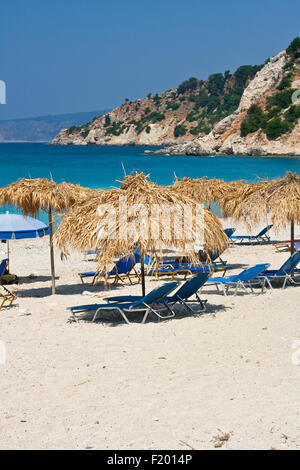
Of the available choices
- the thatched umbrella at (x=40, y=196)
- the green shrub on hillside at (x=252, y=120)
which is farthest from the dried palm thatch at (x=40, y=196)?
the green shrub on hillside at (x=252, y=120)

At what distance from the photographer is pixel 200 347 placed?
5.94m

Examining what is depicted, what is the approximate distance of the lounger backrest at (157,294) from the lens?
698 centimetres

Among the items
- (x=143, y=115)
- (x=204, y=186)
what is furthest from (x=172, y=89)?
(x=204, y=186)

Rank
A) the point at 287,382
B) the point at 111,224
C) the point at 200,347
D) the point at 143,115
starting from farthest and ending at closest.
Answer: the point at 143,115
the point at 111,224
the point at 200,347
the point at 287,382

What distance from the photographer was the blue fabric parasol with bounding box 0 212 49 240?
9.60 metres

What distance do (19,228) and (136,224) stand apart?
340 cm

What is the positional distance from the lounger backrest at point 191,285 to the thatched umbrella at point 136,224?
342 mm

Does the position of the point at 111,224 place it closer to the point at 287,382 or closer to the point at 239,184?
the point at 287,382

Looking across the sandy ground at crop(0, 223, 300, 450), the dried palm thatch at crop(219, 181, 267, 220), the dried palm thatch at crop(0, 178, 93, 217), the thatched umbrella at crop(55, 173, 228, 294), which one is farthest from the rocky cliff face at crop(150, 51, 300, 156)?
the sandy ground at crop(0, 223, 300, 450)

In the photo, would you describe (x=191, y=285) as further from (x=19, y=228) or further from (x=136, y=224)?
(x=19, y=228)

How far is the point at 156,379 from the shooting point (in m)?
5.01

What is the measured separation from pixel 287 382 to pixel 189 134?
131 m

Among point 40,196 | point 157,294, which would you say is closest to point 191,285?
point 157,294

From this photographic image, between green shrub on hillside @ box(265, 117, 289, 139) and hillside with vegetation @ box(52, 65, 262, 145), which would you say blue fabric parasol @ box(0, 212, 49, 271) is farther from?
hillside with vegetation @ box(52, 65, 262, 145)
